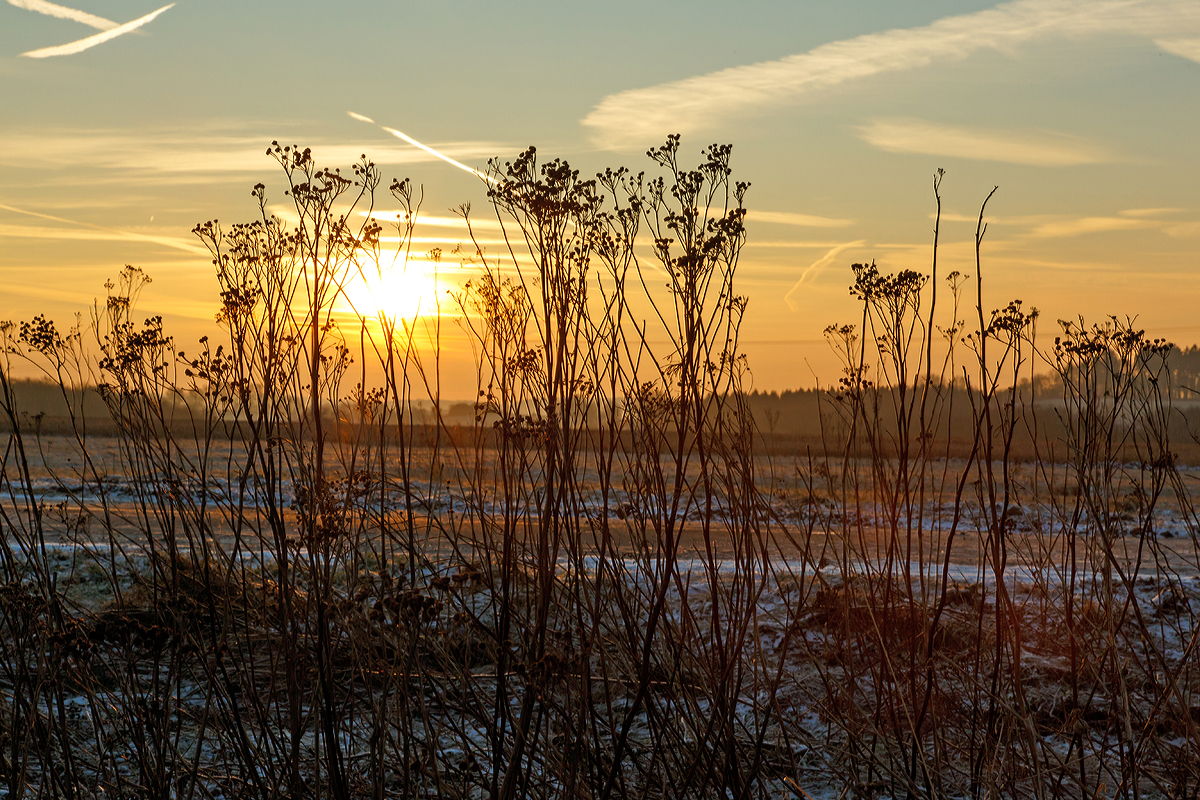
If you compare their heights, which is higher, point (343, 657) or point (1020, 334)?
point (1020, 334)

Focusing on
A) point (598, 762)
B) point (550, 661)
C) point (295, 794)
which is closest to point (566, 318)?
point (550, 661)

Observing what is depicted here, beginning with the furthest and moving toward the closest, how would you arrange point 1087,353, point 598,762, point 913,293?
point 1087,353, point 913,293, point 598,762

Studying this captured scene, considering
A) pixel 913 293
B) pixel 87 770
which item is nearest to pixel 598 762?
pixel 913 293

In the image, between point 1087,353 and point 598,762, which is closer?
point 598,762

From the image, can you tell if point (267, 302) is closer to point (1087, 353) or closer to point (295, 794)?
point (295, 794)

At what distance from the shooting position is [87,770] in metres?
3.67

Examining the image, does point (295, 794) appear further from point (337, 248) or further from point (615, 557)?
point (337, 248)

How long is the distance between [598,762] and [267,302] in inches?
62.0

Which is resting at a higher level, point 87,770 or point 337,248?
point 337,248

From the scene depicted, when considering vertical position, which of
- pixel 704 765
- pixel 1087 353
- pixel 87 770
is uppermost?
pixel 1087 353

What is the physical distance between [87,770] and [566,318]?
9.87 feet

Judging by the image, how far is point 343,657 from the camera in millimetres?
5156

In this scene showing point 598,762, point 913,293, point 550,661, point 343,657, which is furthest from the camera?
point 343,657

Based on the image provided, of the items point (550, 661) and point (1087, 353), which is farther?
point (1087, 353)
